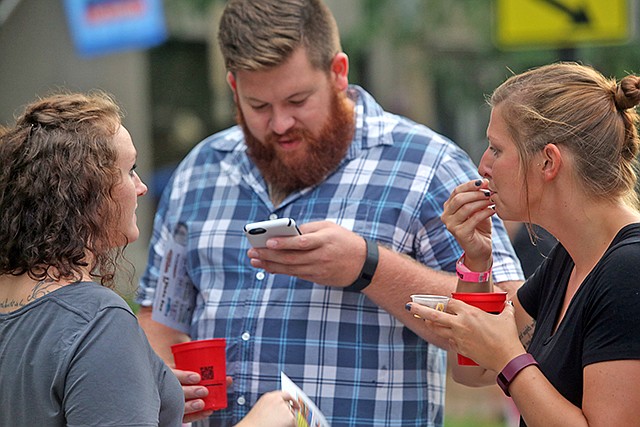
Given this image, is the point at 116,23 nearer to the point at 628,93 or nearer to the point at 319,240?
the point at 319,240

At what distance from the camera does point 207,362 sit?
2.94m

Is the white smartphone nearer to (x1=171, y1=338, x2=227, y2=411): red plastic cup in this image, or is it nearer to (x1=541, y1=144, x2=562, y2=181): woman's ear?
(x1=171, y1=338, x2=227, y2=411): red plastic cup

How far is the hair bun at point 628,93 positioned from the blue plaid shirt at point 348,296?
0.87 metres

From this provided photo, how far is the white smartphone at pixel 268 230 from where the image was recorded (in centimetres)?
289

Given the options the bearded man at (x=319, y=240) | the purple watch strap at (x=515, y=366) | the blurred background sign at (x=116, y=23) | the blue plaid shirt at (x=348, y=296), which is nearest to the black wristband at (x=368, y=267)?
the bearded man at (x=319, y=240)

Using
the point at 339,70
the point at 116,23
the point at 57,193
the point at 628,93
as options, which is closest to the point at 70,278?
the point at 57,193

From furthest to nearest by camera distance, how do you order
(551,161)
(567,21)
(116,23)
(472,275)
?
1. (116,23)
2. (567,21)
3. (472,275)
4. (551,161)

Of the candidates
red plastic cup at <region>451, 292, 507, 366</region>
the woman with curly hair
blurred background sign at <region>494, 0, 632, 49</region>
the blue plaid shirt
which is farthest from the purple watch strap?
blurred background sign at <region>494, 0, 632, 49</region>

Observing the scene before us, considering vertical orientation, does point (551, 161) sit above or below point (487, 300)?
above

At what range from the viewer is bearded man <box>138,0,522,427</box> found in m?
3.07

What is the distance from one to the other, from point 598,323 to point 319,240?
103 centimetres

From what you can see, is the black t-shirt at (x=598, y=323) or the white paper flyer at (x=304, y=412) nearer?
the black t-shirt at (x=598, y=323)

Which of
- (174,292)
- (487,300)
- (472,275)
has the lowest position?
(174,292)

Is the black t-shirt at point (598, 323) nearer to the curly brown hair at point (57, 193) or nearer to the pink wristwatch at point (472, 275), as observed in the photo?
the pink wristwatch at point (472, 275)
